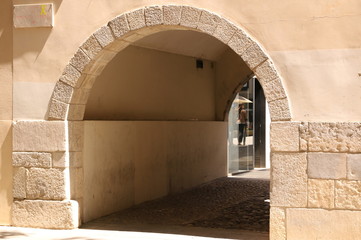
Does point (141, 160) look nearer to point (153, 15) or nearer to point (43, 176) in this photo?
point (43, 176)

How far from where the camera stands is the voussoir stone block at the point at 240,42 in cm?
628

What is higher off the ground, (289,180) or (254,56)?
(254,56)

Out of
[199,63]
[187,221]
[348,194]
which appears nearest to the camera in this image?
[348,194]

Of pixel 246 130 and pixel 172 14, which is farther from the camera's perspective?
pixel 246 130

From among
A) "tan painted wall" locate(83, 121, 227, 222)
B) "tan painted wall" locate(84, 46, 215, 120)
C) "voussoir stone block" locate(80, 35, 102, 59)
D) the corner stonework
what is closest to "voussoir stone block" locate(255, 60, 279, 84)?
"voussoir stone block" locate(80, 35, 102, 59)

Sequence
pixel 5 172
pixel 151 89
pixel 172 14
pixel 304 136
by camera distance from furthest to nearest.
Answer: pixel 151 89, pixel 5 172, pixel 172 14, pixel 304 136

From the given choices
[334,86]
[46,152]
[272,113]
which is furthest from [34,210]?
[334,86]

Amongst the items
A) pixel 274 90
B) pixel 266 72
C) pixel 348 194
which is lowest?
pixel 348 194

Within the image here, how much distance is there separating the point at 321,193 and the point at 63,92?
3.12 meters

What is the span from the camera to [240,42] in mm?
6309

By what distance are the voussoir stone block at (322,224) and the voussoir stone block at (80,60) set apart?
2786 mm

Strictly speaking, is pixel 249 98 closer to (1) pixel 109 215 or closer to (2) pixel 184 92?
(2) pixel 184 92

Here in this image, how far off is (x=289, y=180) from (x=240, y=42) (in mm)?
1505

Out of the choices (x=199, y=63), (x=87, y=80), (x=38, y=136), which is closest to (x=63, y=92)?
(x=87, y=80)
